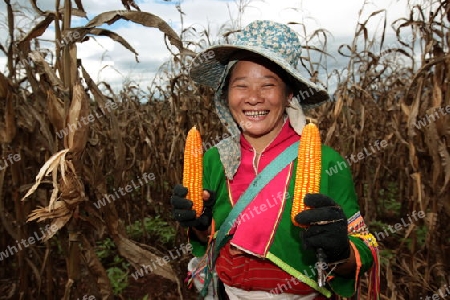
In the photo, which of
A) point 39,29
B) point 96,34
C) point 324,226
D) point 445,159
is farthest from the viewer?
point 445,159

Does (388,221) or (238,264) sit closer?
(238,264)

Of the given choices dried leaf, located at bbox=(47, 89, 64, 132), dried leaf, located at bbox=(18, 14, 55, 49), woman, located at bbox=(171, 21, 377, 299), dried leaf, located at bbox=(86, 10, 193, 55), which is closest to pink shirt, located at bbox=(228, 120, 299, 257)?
woman, located at bbox=(171, 21, 377, 299)

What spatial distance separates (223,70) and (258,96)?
0.42m

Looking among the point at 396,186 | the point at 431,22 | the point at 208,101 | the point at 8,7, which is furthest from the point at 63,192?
the point at 396,186

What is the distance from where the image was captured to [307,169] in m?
1.37

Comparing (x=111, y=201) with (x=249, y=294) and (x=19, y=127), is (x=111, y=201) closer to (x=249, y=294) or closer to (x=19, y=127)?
(x=249, y=294)

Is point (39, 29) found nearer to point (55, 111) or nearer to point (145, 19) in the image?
point (55, 111)

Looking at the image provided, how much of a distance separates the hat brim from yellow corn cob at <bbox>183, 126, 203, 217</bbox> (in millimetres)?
395

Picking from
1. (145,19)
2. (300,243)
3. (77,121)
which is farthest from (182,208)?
(145,19)

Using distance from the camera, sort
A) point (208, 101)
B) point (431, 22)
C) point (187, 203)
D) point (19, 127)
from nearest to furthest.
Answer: point (187, 203) → point (19, 127) → point (431, 22) → point (208, 101)

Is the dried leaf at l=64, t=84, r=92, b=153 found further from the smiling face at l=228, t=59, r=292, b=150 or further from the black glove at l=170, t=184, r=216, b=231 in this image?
the smiling face at l=228, t=59, r=292, b=150

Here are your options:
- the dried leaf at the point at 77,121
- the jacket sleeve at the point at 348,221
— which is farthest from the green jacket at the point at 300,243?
the dried leaf at the point at 77,121

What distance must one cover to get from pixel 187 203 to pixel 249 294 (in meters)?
0.47

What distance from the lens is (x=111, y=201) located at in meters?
2.03
